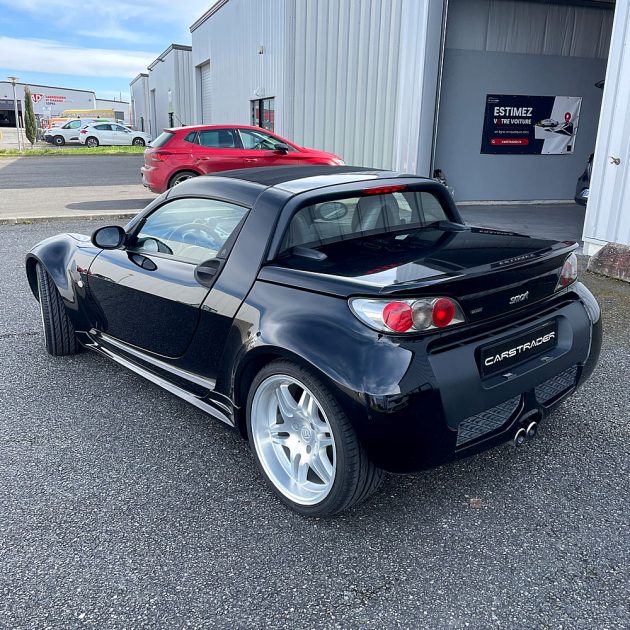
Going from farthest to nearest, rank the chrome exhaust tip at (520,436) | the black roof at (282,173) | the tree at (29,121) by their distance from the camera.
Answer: the tree at (29,121), the black roof at (282,173), the chrome exhaust tip at (520,436)

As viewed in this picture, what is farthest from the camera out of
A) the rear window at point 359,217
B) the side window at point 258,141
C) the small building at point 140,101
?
the small building at point 140,101

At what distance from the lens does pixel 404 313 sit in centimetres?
231

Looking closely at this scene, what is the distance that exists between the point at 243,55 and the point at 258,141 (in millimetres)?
7349

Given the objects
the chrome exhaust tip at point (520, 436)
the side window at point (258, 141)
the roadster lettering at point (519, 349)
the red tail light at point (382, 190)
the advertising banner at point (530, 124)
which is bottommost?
the chrome exhaust tip at point (520, 436)

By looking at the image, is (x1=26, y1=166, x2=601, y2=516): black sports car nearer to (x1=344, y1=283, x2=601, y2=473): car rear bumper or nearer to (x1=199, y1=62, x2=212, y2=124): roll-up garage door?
(x1=344, y1=283, x2=601, y2=473): car rear bumper

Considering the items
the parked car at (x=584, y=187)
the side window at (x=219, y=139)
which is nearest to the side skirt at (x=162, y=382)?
the parked car at (x=584, y=187)

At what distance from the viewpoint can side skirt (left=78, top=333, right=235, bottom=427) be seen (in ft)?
9.91

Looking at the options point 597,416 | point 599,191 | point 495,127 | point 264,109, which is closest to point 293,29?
point 264,109

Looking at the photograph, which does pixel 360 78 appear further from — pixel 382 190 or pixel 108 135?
pixel 108 135

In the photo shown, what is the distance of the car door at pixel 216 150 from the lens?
11891 mm

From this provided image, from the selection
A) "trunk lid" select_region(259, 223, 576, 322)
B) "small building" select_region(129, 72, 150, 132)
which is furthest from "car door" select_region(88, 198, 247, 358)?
"small building" select_region(129, 72, 150, 132)

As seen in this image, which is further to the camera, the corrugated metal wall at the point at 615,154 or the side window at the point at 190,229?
the corrugated metal wall at the point at 615,154

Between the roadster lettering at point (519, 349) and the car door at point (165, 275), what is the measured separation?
1.19 meters

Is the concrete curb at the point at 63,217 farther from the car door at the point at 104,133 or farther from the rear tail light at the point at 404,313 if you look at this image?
the car door at the point at 104,133
